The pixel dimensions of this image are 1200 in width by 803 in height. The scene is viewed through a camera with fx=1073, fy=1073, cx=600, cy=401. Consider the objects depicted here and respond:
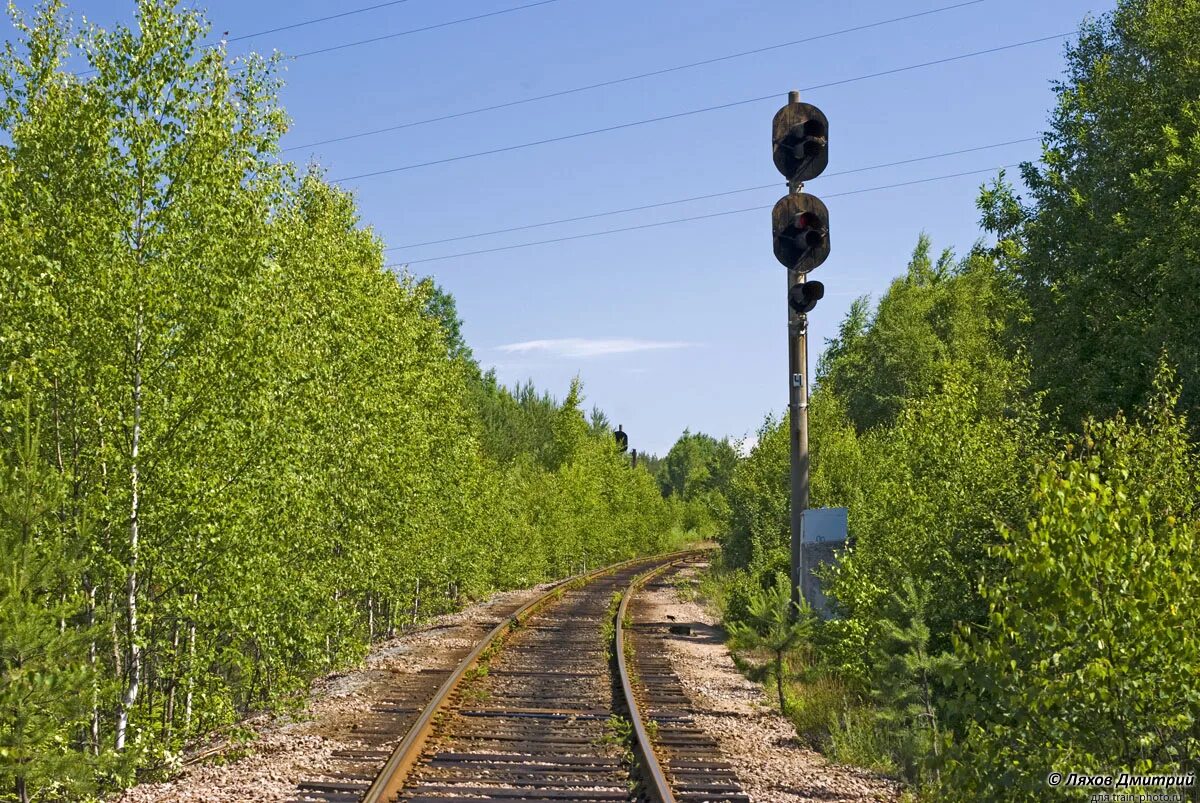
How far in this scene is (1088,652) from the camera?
662 cm

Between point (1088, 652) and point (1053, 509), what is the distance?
910 millimetres

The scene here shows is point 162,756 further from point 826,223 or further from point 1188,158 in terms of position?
point 1188,158

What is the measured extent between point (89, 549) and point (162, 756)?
2141 millimetres

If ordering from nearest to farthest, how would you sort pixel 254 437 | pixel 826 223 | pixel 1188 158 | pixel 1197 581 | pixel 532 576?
pixel 1197 581
pixel 254 437
pixel 826 223
pixel 1188 158
pixel 532 576

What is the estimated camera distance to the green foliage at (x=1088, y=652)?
20.9ft

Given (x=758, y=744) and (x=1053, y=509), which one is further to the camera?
(x=758, y=744)

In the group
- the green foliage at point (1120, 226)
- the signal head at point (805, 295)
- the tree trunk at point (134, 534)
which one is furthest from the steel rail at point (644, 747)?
the green foliage at point (1120, 226)

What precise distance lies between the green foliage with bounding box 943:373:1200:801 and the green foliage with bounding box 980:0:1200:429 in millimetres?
13043

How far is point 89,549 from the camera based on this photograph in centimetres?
1056

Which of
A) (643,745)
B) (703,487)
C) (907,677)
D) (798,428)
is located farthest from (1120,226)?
(703,487)

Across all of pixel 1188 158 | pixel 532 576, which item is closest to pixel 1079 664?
pixel 1188 158

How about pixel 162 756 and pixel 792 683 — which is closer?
pixel 162 756

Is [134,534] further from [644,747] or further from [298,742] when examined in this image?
[644,747]

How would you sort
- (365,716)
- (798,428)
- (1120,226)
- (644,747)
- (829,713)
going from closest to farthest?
(644,747), (829,713), (365,716), (798,428), (1120,226)
